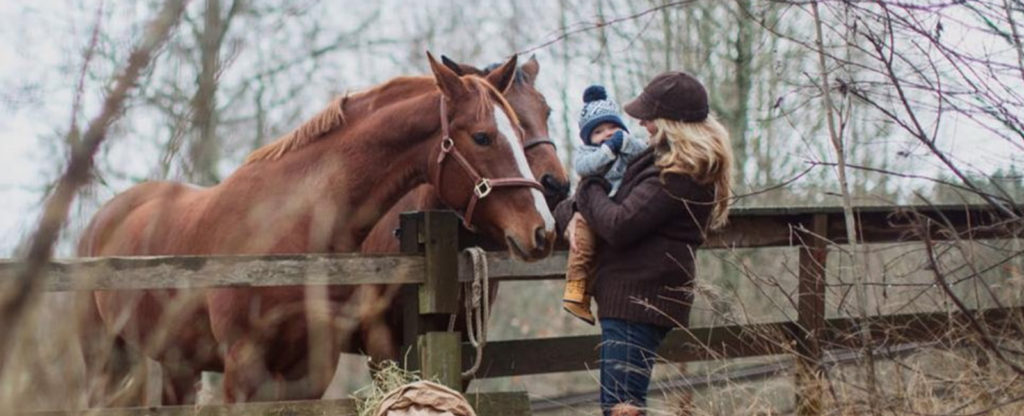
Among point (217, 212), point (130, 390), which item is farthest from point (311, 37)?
point (217, 212)

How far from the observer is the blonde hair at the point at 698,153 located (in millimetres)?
4758

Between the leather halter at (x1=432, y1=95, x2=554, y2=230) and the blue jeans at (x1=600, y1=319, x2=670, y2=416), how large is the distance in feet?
2.37

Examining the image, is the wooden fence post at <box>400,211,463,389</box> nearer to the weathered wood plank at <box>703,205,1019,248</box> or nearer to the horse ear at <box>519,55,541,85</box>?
the weathered wood plank at <box>703,205,1019,248</box>

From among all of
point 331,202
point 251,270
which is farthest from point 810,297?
point 251,270

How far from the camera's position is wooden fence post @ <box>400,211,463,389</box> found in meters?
5.04

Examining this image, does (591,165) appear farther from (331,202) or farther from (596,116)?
(331,202)

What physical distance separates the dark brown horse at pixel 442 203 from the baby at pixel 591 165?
58cm

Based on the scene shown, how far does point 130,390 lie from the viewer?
6.82 feet

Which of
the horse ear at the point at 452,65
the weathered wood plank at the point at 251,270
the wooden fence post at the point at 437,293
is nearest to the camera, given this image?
the weathered wood plank at the point at 251,270

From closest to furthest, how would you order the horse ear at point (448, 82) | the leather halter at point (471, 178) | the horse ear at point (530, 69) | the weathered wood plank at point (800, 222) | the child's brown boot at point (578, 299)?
the child's brown boot at point (578, 299) < the leather halter at point (471, 178) < the horse ear at point (448, 82) < the weathered wood plank at point (800, 222) < the horse ear at point (530, 69)

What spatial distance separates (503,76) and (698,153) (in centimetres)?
147

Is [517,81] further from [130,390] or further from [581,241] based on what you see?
[130,390]

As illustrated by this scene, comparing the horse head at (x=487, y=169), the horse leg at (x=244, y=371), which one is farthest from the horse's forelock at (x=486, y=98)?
the horse leg at (x=244, y=371)

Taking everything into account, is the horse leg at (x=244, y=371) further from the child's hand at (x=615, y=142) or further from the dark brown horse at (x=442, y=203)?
the child's hand at (x=615, y=142)
